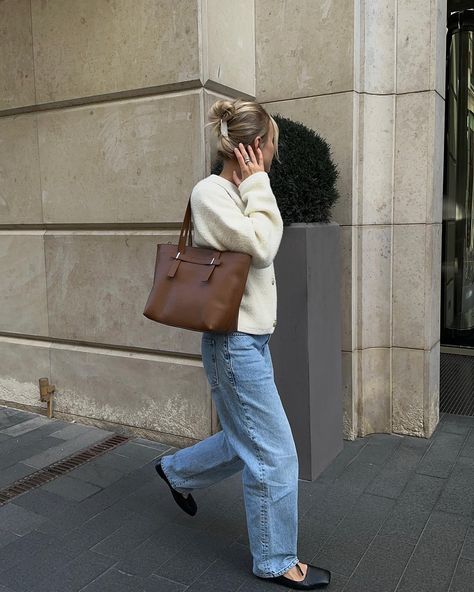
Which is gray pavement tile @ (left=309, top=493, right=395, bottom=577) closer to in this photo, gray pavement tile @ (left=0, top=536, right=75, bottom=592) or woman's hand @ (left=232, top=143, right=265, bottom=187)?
gray pavement tile @ (left=0, top=536, right=75, bottom=592)

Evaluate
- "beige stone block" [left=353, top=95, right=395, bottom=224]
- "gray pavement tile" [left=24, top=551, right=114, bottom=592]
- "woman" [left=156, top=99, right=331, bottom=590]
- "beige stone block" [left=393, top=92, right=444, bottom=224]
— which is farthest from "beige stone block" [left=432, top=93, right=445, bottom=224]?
"gray pavement tile" [left=24, top=551, right=114, bottom=592]

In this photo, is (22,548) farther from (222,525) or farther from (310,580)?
(310,580)

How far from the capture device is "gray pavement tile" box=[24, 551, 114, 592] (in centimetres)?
261

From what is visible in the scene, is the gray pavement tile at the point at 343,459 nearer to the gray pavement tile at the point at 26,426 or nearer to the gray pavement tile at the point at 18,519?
the gray pavement tile at the point at 18,519

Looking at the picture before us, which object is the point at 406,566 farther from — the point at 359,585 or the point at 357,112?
the point at 357,112

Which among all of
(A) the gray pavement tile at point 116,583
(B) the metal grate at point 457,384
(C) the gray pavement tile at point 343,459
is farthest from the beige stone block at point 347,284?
(A) the gray pavement tile at point 116,583

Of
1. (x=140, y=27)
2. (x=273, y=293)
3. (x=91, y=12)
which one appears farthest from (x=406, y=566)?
(x=91, y=12)

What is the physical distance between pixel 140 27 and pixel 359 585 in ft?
11.5

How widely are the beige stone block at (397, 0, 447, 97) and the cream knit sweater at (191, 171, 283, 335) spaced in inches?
81.4

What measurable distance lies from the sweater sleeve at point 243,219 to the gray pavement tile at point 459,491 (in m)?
1.82

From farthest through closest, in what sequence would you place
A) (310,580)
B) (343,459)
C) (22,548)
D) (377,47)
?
(377,47), (343,459), (22,548), (310,580)

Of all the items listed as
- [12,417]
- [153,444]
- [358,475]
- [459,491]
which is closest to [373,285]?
[358,475]

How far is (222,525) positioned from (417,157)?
8.65ft

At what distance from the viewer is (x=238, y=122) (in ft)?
7.97
